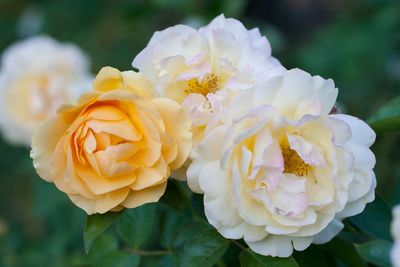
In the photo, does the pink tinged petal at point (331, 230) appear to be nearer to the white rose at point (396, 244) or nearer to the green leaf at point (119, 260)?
the white rose at point (396, 244)

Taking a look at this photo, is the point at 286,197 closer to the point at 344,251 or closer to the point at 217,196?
the point at 217,196

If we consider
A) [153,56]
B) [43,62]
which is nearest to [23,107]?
[43,62]

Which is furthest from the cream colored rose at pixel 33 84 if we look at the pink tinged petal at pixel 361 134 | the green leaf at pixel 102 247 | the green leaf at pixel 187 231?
the pink tinged petal at pixel 361 134

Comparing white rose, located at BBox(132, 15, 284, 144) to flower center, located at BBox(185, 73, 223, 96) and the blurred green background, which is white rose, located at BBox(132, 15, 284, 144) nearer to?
flower center, located at BBox(185, 73, 223, 96)

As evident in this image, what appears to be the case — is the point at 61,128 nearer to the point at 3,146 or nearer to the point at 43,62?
the point at 43,62

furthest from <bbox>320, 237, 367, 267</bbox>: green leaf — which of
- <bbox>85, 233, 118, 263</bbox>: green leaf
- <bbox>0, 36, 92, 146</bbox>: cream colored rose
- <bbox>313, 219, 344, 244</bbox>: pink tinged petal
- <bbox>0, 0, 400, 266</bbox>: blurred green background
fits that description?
<bbox>0, 36, 92, 146</bbox>: cream colored rose

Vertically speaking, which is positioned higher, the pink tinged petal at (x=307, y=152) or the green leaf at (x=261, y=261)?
the pink tinged petal at (x=307, y=152)
